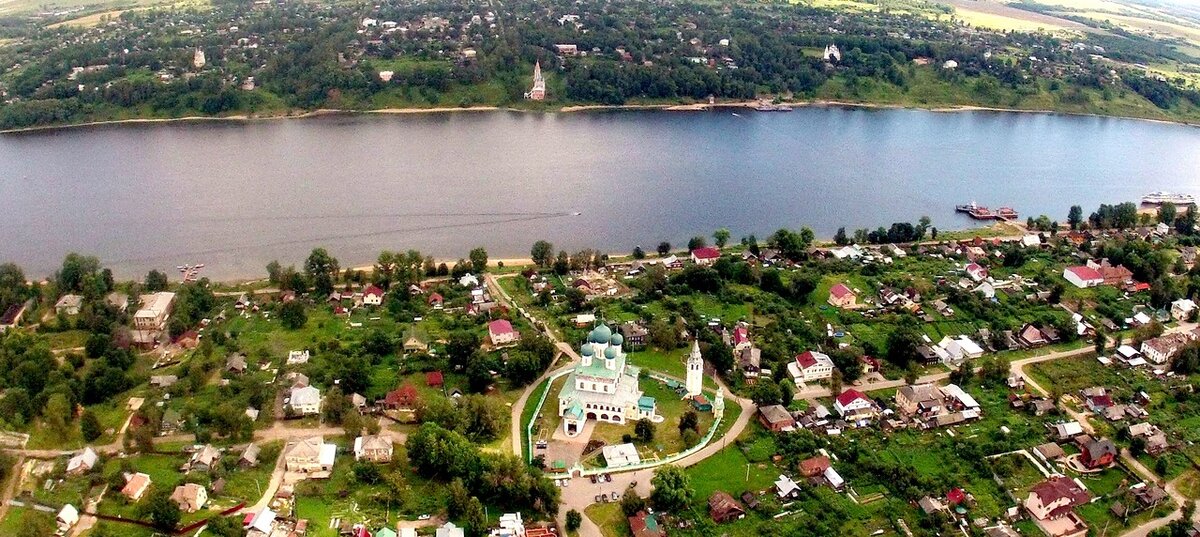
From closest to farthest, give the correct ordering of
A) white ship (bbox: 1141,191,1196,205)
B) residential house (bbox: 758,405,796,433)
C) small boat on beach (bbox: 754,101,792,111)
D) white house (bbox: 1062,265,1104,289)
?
residential house (bbox: 758,405,796,433) < white house (bbox: 1062,265,1104,289) < white ship (bbox: 1141,191,1196,205) < small boat on beach (bbox: 754,101,792,111)

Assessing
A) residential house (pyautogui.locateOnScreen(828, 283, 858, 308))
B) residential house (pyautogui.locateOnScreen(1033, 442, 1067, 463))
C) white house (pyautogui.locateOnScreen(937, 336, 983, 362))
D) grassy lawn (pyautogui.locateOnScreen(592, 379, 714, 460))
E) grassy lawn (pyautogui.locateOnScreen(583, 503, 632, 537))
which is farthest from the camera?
residential house (pyautogui.locateOnScreen(828, 283, 858, 308))

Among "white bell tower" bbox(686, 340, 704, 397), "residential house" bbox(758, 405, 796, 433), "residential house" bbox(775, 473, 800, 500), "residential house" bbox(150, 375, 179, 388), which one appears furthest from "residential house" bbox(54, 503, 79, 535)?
"residential house" bbox(758, 405, 796, 433)

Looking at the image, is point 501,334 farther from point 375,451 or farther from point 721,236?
point 721,236

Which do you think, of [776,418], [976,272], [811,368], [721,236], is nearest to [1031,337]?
[976,272]

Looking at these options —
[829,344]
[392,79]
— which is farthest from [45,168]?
[829,344]

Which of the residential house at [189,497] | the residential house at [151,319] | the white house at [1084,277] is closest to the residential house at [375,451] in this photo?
the residential house at [189,497]

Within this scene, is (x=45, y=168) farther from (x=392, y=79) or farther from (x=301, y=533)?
(x=301, y=533)

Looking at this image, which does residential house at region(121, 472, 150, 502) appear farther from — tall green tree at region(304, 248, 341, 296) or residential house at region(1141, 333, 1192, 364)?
residential house at region(1141, 333, 1192, 364)
